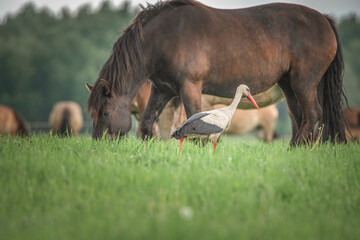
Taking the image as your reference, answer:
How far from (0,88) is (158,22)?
34.8 meters

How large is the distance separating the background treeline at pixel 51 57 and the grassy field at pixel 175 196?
33.5 m

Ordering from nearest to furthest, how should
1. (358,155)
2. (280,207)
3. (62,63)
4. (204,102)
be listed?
(280,207)
(358,155)
(204,102)
(62,63)

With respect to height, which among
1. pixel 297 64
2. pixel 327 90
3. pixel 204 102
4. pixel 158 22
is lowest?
pixel 204 102

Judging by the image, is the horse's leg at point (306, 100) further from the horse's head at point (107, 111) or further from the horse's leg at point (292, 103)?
the horse's head at point (107, 111)

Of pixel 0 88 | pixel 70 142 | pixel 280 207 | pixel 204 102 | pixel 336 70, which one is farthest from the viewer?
pixel 0 88

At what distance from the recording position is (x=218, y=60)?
5457 millimetres

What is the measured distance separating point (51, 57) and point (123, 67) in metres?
36.4

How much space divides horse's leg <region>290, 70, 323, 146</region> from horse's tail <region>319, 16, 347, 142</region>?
489 mm

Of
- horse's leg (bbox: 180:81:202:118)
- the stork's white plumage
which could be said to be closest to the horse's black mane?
horse's leg (bbox: 180:81:202:118)

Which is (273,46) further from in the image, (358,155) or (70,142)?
(70,142)

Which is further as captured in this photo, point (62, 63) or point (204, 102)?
point (62, 63)

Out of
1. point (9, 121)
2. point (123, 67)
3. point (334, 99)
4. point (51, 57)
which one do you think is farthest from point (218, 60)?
point (51, 57)

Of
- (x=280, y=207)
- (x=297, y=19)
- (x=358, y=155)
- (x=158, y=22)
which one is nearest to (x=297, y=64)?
(x=297, y=19)

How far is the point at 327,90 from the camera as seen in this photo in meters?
6.34
